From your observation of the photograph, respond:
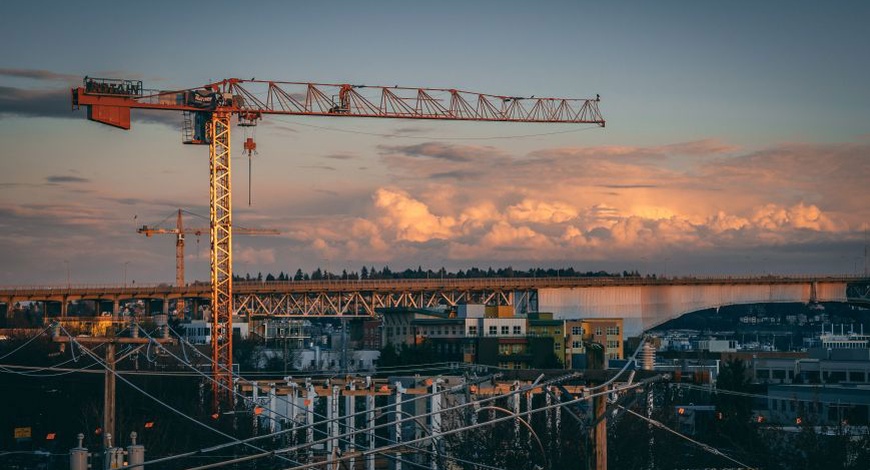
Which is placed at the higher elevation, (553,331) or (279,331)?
A: (553,331)

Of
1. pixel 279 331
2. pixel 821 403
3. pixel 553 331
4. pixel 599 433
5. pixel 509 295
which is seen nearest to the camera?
pixel 599 433

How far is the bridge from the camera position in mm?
143875

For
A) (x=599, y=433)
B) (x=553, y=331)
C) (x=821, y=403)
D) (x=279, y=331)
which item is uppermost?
(x=599, y=433)

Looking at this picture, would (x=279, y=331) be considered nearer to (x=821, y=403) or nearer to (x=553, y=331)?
(x=553, y=331)

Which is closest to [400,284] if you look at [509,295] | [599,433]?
[509,295]

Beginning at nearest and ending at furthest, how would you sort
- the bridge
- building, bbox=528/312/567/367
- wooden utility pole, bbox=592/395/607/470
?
1. wooden utility pole, bbox=592/395/607/470
2. building, bbox=528/312/567/367
3. the bridge

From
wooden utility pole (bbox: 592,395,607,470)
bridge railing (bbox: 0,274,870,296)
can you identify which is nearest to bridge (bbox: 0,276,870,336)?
bridge railing (bbox: 0,274,870,296)

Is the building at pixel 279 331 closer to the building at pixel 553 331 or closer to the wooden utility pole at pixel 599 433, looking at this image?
the building at pixel 553 331

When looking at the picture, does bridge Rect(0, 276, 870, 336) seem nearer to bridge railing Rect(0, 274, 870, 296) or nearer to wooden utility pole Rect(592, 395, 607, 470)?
bridge railing Rect(0, 274, 870, 296)

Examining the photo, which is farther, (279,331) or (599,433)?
(279,331)

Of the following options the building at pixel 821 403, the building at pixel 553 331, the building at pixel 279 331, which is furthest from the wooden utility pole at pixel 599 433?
the building at pixel 279 331

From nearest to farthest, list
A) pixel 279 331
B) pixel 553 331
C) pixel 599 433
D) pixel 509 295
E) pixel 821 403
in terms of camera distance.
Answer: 1. pixel 599 433
2. pixel 821 403
3. pixel 553 331
4. pixel 509 295
5. pixel 279 331

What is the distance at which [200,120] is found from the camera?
91250mm

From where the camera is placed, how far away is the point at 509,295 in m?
153
